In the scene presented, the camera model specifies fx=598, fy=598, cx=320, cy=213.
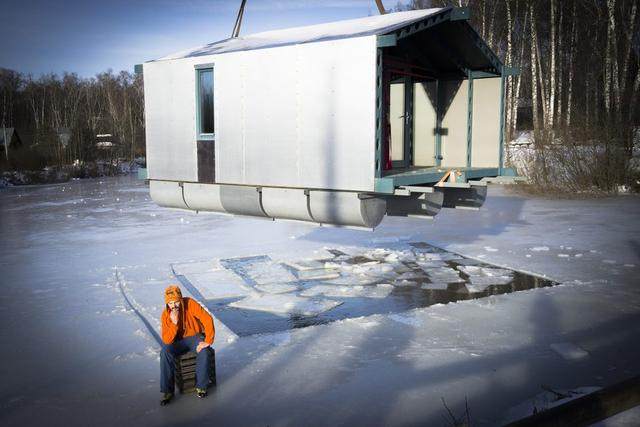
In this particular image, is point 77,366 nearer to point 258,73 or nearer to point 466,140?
point 258,73

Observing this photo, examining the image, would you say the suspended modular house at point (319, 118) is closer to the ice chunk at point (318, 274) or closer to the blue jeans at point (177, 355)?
the blue jeans at point (177, 355)

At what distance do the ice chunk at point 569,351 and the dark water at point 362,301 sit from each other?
217cm

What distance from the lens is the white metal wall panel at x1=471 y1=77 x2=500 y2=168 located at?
9.66 meters

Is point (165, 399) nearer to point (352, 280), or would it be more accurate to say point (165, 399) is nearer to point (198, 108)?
point (198, 108)

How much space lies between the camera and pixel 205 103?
8.05m

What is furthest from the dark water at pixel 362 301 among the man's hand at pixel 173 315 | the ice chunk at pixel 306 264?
the man's hand at pixel 173 315

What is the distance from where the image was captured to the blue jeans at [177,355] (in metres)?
5.52

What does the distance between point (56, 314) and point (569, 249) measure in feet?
32.6

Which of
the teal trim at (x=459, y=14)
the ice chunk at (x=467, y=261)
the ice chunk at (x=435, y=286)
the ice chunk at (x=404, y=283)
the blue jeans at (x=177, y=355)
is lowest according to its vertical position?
the ice chunk at (x=435, y=286)

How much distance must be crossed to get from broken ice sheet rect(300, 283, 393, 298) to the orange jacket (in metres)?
3.47

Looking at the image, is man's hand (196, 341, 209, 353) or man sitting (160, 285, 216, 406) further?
man's hand (196, 341, 209, 353)

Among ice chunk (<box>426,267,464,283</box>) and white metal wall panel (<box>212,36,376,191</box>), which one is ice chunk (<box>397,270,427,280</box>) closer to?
ice chunk (<box>426,267,464,283</box>)

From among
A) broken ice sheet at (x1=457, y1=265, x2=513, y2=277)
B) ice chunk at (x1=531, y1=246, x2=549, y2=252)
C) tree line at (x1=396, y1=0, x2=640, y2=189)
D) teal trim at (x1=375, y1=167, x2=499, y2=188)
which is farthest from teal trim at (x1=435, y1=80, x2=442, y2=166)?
tree line at (x1=396, y1=0, x2=640, y2=189)

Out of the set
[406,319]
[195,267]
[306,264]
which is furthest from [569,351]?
[195,267]
